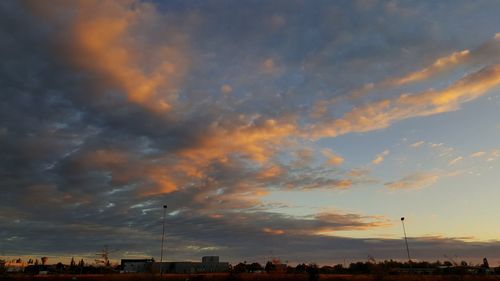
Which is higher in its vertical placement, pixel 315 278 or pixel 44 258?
pixel 44 258

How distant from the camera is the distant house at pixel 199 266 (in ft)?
577

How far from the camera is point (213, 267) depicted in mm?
187375

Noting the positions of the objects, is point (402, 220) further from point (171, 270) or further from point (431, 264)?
point (431, 264)

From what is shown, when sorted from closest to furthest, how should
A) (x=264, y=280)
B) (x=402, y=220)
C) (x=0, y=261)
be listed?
(x=264, y=280) < (x=402, y=220) < (x=0, y=261)

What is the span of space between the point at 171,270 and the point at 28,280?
9517 cm

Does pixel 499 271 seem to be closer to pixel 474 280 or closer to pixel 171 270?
pixel 474 280

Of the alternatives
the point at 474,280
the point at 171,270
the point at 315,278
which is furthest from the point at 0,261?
the point at 474,280

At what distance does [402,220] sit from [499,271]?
67.4 meters

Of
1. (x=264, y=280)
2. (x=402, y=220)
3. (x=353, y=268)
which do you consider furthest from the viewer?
(x=353, y=268)

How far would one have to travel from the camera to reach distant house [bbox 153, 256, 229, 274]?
176 m

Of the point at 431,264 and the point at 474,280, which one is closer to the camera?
the point at 474,280

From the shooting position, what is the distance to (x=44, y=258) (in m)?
192

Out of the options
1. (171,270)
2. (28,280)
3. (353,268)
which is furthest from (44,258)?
(353,268)

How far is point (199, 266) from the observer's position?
18325 cm
